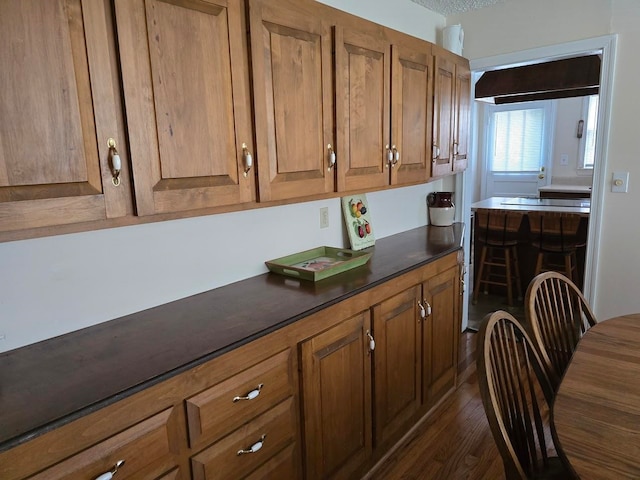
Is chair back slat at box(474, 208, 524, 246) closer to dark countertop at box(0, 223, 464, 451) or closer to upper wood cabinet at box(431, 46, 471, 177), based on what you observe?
upper wood cabinet at box(431, 46, 471, 177)

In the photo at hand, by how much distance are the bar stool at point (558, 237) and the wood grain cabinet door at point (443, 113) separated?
1458 mm

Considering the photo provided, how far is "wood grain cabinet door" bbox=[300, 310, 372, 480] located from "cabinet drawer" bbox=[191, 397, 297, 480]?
10 cm

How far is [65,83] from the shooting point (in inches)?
42.4

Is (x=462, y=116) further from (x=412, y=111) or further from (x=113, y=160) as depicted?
(x=113, y=160)

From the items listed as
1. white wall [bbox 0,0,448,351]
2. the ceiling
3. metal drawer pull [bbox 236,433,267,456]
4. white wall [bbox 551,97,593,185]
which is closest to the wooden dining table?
metal drawer pull [bbox 236,433,267,456]

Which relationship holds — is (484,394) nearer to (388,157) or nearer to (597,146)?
(388,157)

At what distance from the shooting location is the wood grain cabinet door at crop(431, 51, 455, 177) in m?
2.56

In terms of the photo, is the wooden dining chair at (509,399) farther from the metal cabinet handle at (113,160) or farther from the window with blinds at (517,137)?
→ the window with blinds at (517,137)

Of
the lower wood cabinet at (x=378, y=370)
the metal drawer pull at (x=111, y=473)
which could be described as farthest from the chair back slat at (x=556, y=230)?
the metal drawer pull at (x=111, y=473)

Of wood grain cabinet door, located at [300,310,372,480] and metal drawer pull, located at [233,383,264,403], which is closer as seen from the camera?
metal drawer pull, located at [233,383,264,403]

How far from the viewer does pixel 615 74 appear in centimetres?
252

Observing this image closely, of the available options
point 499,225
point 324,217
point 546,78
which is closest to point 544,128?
point 546,78

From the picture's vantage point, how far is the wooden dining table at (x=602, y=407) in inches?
37.4

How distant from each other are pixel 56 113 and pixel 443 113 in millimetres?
2175
